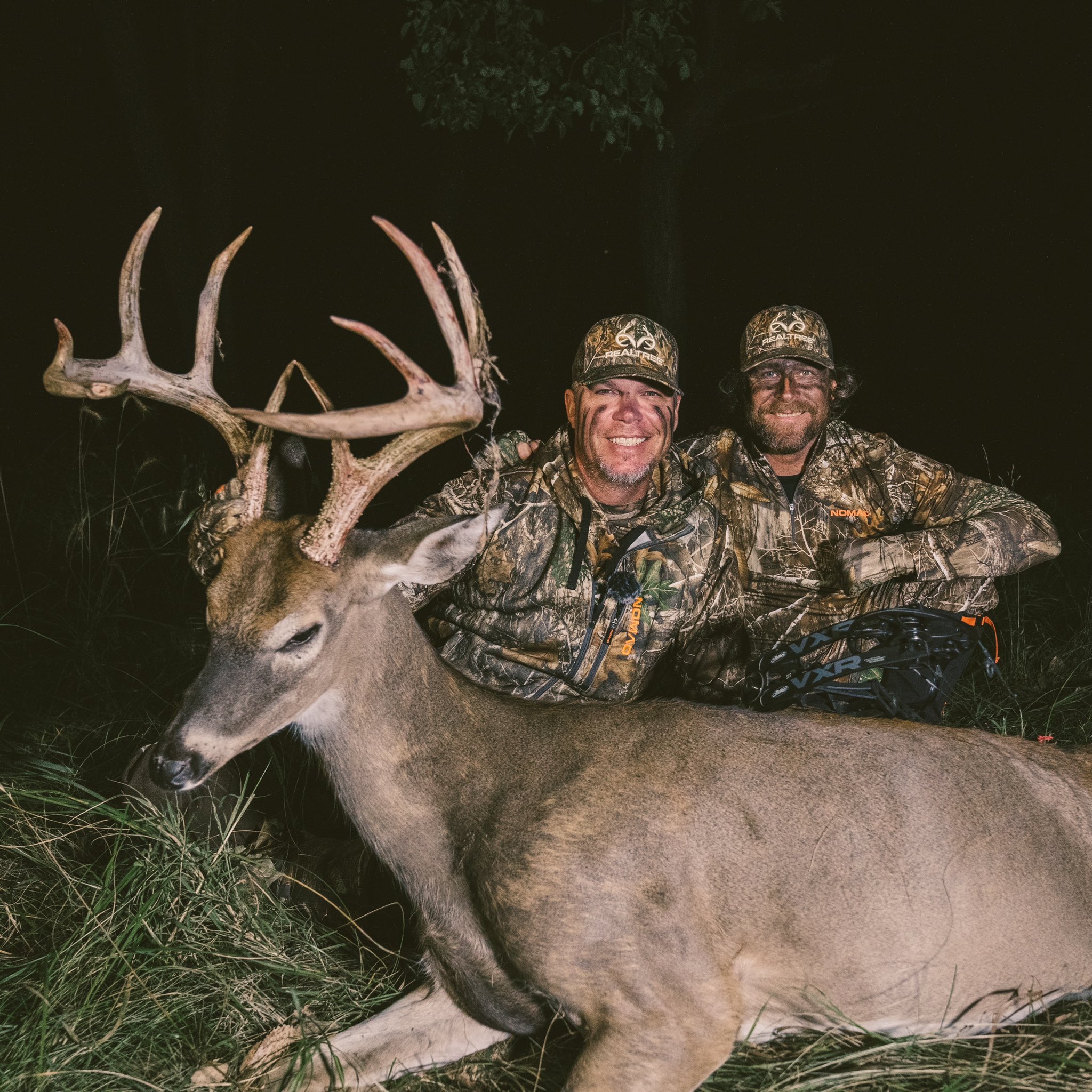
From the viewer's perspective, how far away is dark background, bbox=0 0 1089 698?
42.1ft

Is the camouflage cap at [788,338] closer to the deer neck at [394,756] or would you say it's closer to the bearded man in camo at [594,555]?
the bearded man in camo at [594,555]

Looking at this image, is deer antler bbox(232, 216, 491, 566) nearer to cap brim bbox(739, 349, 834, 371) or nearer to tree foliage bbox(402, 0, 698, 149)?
cap brim bbox(739, 349, 834, 371)

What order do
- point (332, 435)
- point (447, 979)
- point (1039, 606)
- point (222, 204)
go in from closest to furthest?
point (332, 435) → point (447, 979) → point (1039, 606) → point (222, 204)

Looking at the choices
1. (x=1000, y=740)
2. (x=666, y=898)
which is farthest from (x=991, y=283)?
(x=666, y=898)

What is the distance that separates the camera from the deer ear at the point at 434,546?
3.22 metres

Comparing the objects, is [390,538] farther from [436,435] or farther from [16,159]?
[16,159]

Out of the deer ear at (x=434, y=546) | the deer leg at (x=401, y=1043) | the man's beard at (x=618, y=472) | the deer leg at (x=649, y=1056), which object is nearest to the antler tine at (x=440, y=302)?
the deer ear at (x=434, y=546)

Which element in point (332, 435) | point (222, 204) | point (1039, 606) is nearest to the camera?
point (332, 435)

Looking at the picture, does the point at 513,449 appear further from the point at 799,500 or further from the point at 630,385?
the point at 799,500

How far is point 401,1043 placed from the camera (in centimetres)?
335

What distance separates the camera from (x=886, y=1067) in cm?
312

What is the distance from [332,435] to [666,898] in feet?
5.40

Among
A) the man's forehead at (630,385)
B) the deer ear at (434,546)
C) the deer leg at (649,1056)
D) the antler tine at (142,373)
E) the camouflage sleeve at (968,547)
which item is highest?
the antler tine at (142,373)

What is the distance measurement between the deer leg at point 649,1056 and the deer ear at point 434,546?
4.82 ft
